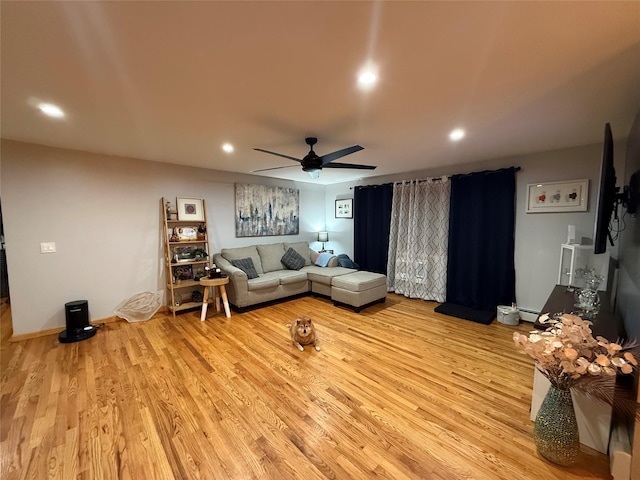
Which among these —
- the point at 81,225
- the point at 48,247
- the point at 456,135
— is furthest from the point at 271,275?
the point at 456,135

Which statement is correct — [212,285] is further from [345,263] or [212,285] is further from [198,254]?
[345,263]

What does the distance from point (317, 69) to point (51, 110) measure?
2.25 metres

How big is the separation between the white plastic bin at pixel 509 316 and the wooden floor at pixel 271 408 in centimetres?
43

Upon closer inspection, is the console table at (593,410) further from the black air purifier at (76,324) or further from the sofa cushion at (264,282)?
the black air purifier at (76,324)

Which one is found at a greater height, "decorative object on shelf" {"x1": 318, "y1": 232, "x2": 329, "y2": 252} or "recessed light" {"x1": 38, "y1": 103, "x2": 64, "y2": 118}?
"recessed light" {"x1": 38, "y1": 103, "x2": 64, "y2": 118}

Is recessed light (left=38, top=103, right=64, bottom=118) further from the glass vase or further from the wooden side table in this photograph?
the glass vase

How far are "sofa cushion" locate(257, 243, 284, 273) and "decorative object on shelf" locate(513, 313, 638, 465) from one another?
400 centimetres

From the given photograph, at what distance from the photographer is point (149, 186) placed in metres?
3.88

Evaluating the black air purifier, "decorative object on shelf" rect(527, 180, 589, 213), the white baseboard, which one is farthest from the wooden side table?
"decorative object on shelf" rect(527, 180, 589, 213)

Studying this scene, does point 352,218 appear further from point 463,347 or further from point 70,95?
point 70,95

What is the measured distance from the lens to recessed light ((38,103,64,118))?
2.02 meters

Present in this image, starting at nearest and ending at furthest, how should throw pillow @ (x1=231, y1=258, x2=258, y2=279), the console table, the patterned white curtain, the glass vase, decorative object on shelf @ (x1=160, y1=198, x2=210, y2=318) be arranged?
the glass vase
the console table
decorative object on shelf @ (x1=160, y1=198, x2=210, y2=318)
throw pillow @ (x1=231, y1=258, x2=258, y2=279)
the patterned white curtain

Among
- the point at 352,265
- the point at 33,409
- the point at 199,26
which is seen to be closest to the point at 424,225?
the point at 352,265

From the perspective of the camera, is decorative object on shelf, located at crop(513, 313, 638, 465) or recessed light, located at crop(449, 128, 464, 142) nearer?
decorative object on shelf, located at crop(513, 313, 638, 465)
